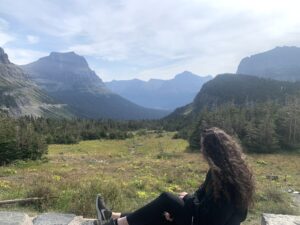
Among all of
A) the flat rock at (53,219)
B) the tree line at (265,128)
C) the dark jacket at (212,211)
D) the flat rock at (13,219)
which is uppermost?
the dark jacket at (212,211)

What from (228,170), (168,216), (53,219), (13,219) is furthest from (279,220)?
(13,219)

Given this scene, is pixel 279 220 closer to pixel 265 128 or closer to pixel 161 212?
pixel 161 212

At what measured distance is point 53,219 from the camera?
6777mm

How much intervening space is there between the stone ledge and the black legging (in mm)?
1362

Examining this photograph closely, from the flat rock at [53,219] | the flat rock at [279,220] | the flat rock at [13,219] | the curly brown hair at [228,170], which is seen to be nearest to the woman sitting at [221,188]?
the curly brown hair at [228,170]

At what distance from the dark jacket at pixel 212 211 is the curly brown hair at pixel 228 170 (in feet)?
0.25

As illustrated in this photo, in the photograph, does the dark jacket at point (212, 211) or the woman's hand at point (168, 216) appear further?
the woman's hand at point (168, 216)

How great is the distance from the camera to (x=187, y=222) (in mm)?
4816

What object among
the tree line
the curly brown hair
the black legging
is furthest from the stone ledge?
the tree line

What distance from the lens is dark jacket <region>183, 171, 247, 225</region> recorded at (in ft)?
14.6

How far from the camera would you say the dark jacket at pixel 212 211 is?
446 centimetres

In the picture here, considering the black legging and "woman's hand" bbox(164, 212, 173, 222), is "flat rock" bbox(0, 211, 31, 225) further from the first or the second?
"woman's hand" bbox(164, 212, 173, 222)

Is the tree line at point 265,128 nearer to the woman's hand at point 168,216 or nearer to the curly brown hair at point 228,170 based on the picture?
the woman's hand at point 168,216

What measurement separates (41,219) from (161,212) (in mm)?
2652
